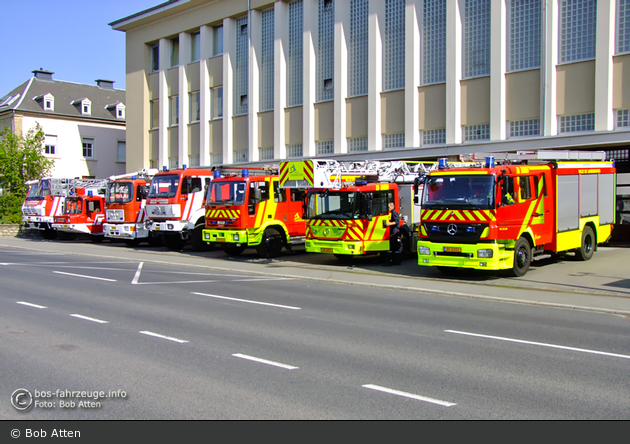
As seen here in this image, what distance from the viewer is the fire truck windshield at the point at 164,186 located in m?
23.8

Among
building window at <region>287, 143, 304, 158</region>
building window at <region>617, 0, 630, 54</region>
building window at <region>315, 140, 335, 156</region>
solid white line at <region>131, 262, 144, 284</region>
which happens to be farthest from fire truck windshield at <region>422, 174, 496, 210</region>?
building window at <region>287, 143, 304, 158</region>

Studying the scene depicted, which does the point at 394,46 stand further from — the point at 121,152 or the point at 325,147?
the point at 121,152

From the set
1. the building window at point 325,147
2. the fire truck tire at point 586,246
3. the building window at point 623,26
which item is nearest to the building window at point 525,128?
the building window at point 623,26

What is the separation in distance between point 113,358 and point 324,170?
38.2ft

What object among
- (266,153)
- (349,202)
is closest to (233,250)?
(349,202)

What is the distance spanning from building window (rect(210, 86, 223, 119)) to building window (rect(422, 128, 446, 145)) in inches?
576

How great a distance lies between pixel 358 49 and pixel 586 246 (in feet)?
49.1

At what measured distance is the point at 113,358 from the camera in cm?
738

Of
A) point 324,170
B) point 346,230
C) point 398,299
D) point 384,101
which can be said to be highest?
point 384,101

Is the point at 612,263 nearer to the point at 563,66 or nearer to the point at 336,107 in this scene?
the point at 563,66

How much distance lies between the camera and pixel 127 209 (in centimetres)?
2658

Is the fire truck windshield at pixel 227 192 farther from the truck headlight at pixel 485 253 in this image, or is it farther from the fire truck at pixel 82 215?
the fire truck at pixel 82 215
